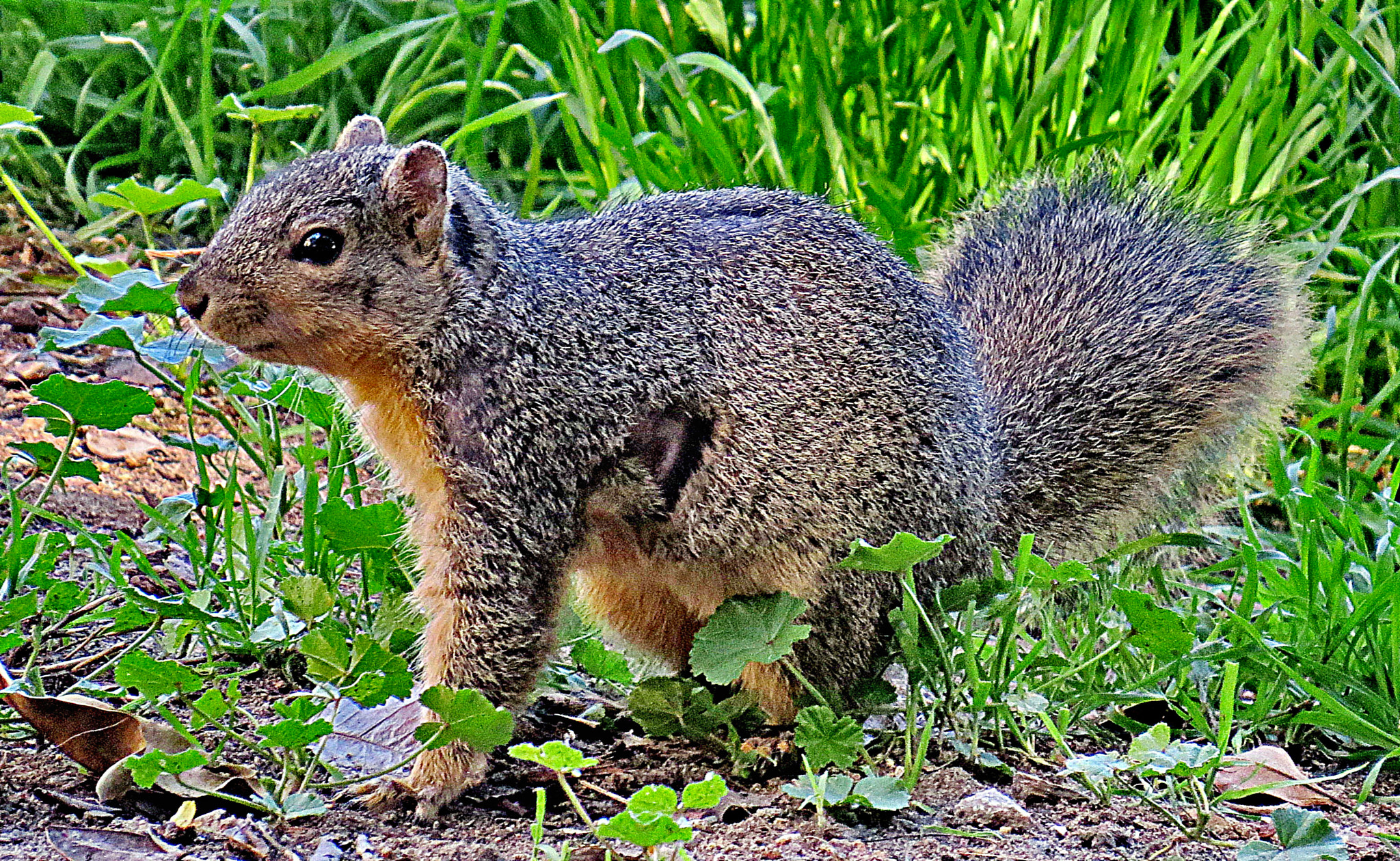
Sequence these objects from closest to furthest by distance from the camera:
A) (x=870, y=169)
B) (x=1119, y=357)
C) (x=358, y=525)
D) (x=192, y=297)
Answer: (x=192, y=297) → (x=358, y=525) → (x=1119, y=357) → (x=870, y=169)

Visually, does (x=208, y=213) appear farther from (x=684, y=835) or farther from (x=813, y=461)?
(x=684, y=835)

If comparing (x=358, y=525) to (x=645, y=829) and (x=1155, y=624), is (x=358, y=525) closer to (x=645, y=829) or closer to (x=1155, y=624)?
(x=645, y=829)

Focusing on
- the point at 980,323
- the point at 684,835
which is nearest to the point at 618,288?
the point at 980,323

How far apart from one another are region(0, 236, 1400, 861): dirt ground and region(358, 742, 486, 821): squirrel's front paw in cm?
3

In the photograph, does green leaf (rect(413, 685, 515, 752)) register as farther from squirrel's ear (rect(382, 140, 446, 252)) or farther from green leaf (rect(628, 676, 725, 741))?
squirrel's ear (rect(382, 140, 446, 252))

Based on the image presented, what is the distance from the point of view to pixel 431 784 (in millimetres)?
2984

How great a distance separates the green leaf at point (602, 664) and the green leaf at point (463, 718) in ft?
2.17

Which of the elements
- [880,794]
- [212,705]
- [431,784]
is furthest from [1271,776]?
[212,705]

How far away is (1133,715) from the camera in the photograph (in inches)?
142

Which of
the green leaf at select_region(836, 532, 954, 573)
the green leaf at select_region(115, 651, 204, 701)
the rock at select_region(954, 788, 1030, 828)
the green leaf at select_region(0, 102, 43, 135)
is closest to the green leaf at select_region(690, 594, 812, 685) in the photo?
the green leaf at select_region(836, 532, 954, 573)

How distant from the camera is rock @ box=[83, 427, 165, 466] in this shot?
450 centimetres

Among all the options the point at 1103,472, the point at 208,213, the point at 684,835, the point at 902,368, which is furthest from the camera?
the point at 208,213

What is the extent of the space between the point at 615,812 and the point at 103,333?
4.84 ft

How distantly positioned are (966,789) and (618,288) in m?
1.26
